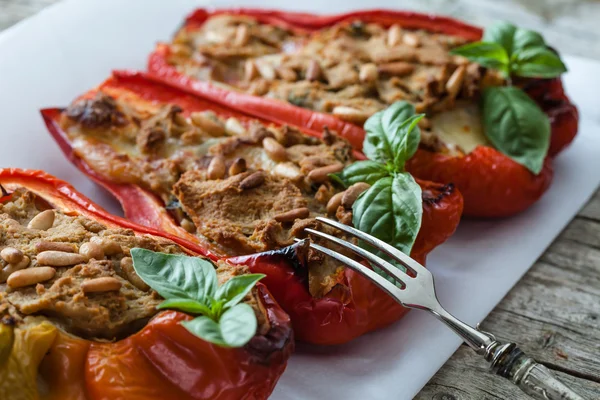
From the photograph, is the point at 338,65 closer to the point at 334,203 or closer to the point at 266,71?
the point at 266,71

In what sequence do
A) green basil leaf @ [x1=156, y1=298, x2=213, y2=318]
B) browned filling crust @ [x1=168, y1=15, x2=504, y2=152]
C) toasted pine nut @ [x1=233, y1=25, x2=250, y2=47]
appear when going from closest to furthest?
green basil leaf @ [x1=156, y1=298, x2=213, y2=318] < browned filling crust @ [x1=168, y1=15, x2=504, y2=152] < toasted pine nut @ [x1=233, y1=25, x2=250, y2=47]

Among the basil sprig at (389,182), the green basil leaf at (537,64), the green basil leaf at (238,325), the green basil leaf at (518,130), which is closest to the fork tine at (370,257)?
the basil sprig at (389,182)

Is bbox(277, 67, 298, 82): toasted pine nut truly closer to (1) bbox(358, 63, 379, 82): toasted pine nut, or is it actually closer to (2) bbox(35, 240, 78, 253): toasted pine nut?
(1) bbox(358, 63, 379, 82): toasted pine nut

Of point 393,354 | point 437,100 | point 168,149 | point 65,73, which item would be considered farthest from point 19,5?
point 393,354

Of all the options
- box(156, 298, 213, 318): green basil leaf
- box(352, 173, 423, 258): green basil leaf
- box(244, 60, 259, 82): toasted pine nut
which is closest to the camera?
box(156, 298, 213, 318): green basil leaf

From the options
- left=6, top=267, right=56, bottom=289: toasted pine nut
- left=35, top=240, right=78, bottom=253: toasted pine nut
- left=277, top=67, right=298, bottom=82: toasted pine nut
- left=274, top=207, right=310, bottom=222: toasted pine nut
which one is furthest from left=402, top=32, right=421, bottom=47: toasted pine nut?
left=6, top=267, right=56, bottom=289: toasted pine nut

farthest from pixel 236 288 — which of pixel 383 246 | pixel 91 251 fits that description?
pixel 383 246
